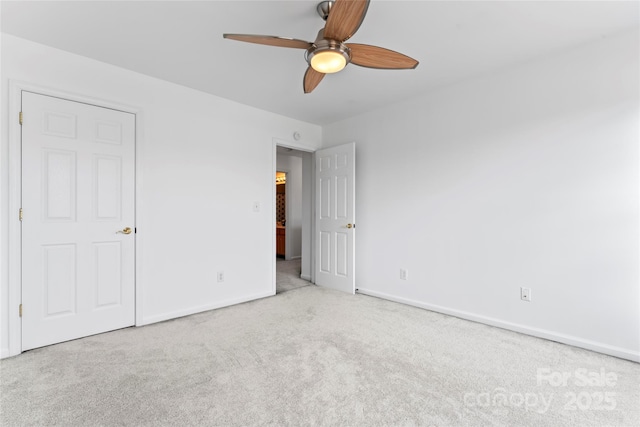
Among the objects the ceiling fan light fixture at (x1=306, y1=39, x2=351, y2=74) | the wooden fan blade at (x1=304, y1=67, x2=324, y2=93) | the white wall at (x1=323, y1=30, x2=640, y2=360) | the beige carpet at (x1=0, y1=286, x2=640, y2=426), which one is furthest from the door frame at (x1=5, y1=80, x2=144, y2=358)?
the white wall at (x1=323, y1=30, x2=640, y2=360)

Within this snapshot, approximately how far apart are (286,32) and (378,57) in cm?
75

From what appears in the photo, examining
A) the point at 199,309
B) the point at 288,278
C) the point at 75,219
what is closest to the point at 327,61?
the point at 75,219

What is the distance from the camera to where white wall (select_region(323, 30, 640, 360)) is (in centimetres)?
224

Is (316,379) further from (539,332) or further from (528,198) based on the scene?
(528,198)

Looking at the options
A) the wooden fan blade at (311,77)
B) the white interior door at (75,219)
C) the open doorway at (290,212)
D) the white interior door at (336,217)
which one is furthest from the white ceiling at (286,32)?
the open doorway at (290,212)

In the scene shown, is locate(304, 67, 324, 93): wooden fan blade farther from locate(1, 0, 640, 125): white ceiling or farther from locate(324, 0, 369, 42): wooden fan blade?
locate(324, 0, 369, 42): wooden fan blade

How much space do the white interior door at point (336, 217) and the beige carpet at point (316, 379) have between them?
1.24m

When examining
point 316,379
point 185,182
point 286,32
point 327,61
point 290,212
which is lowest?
point 316,379

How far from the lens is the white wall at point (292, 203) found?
6.94 m

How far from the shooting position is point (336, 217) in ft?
13.5

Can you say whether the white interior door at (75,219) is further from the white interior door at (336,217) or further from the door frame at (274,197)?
the white interior door at (336,217)

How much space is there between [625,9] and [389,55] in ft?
5.21

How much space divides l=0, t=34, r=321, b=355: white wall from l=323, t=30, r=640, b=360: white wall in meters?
1.62

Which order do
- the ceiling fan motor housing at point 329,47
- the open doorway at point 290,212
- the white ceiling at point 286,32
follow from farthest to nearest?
the open doorway at point 290,212
the white ceiling at point 286,32
the ceiling fan motor housing at point 329,47
